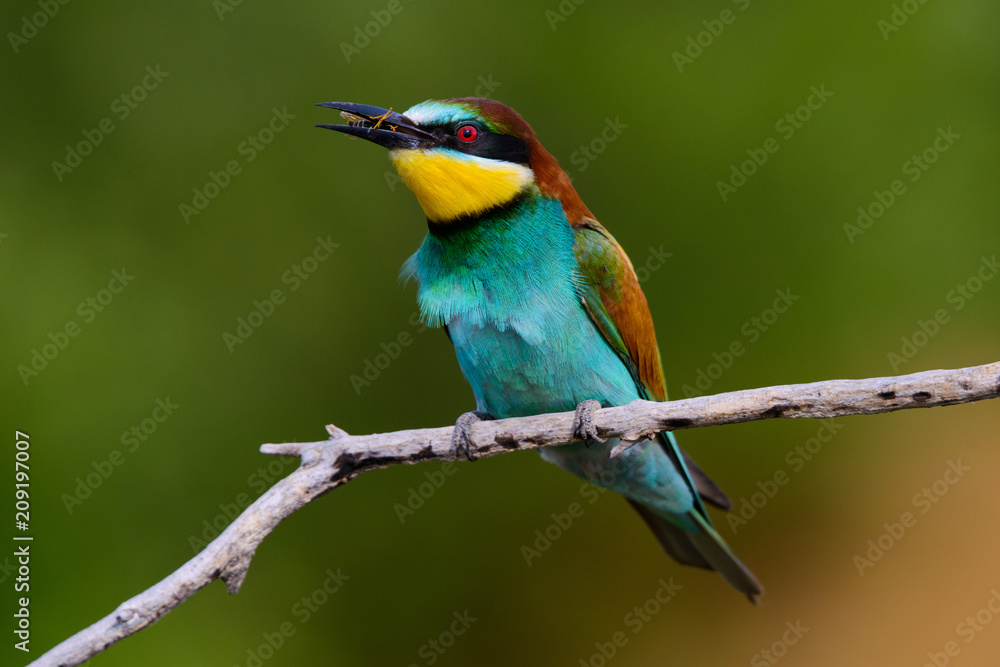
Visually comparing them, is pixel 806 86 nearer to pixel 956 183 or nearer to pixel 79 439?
pixel 956 183

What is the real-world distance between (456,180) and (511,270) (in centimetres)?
29

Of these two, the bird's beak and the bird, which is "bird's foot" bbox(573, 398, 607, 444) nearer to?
the bird

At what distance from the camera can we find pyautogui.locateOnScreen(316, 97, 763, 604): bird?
230cm

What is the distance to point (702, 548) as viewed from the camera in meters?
2.82

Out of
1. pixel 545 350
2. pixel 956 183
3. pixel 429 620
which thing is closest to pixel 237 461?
pixel 429 620

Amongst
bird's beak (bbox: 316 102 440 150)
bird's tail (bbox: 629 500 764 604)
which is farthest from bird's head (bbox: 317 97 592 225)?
bird's tail (bbox: 629 500 764 604)

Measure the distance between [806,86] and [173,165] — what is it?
2.82 metres

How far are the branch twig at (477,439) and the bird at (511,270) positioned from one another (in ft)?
0.38

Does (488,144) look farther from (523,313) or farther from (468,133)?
(523,313)

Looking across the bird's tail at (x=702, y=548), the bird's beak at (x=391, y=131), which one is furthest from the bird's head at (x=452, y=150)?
the bird's tail at (x=702, y=548)

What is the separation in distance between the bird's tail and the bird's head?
1.24 metres

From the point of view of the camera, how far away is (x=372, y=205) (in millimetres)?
3684

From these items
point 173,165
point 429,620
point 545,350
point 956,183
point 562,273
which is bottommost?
point 429,620

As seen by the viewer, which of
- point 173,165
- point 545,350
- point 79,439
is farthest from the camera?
point 173,165
